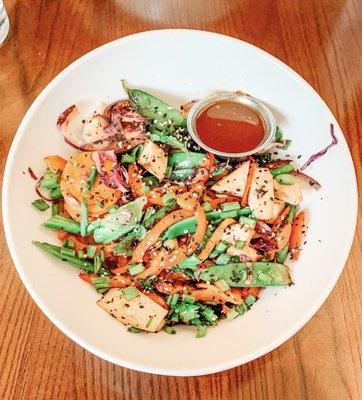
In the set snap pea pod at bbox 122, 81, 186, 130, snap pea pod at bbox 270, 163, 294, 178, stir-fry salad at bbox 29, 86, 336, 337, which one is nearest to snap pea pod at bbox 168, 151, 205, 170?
stir-fry salad at bbox 29, 86, 336, 337

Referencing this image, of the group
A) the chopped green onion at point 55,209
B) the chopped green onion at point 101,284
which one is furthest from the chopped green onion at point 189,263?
the chopped green onion at point 55,209

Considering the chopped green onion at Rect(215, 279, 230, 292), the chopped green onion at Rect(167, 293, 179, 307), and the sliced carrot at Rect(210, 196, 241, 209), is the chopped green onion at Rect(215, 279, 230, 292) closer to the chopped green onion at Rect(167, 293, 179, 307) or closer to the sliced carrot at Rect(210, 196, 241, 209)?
the chopped green onion at Rect(167, 293, 179, 307)

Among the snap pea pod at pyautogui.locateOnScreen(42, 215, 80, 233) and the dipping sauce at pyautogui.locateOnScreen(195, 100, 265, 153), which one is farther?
the dipping sauce at pyautogui.locateOnScreen(195, 100, 265, 153)

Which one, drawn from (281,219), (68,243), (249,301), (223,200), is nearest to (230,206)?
(223,200)

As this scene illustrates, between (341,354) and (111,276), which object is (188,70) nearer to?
(111,276)

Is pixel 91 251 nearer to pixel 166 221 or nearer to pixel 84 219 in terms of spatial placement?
pixel 84 219

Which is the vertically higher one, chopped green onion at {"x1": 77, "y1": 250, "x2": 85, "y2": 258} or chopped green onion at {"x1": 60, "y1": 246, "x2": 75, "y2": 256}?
chopped green onion at {"x1": 60, "y1": 246, "x2": 75, "y2": 256}
